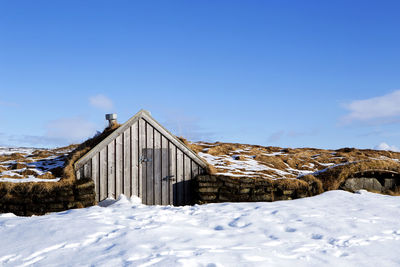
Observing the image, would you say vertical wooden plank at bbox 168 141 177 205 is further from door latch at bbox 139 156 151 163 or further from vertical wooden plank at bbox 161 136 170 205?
door latch at bbox 139 156 151 163

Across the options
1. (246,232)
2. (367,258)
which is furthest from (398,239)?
(246,232)

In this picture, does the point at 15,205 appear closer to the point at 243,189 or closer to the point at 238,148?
the point at 243,189

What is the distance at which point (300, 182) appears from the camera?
13.4 m

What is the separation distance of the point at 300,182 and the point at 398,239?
231 inches

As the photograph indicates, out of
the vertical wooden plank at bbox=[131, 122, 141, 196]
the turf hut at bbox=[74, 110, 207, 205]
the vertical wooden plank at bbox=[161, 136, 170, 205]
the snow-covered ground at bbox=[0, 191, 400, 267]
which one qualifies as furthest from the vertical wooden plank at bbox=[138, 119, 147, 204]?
the snow-covered ground at bbox=[0, 191, 400, 267]

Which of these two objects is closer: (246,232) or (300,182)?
(246,232)

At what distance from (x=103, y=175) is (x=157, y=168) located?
1800mm

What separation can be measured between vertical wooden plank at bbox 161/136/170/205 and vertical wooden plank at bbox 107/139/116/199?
1630 millimetres

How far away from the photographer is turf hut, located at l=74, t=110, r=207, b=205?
13.3 m

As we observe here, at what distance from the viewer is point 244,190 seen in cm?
1309

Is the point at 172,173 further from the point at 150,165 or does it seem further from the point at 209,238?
the point at 209,238

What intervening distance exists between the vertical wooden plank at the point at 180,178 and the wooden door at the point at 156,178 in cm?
20

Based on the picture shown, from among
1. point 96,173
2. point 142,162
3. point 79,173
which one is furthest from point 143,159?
point 79,173

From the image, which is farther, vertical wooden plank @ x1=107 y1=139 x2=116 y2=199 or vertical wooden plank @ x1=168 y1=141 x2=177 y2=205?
vertical wooden plank @ x1=168 y1=141 x2=177 y2=205
